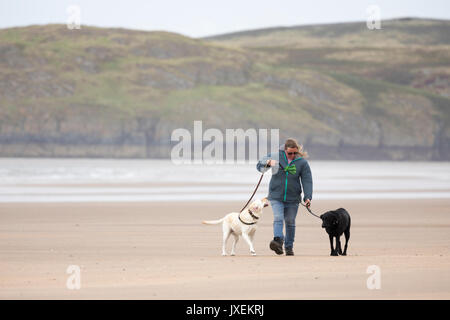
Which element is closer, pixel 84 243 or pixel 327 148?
pixel 84 243

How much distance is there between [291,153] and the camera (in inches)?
485

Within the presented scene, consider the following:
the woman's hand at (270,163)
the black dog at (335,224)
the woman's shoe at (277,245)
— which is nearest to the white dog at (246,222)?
the woman's shoe at (277,245)

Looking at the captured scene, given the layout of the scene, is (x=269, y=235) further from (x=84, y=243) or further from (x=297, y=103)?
(x=297, y=103)

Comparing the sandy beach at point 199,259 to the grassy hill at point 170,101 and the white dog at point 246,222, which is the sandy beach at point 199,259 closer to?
the white dog at point 246,222

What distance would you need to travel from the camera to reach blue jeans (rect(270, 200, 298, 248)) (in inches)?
492

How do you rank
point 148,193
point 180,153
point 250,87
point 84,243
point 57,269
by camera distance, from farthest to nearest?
point 250,87, point 180,153, point 148,193, point 84,243, point 57,269

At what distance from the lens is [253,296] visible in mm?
8773

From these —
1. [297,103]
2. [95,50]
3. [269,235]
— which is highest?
[95,50]

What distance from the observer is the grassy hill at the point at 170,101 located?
142 metres

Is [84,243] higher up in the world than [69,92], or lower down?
lower down

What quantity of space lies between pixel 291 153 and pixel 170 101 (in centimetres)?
14001

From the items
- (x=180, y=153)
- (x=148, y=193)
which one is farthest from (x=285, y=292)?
(x=180, y=153)

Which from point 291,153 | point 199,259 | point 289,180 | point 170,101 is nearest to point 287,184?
point 289,180
